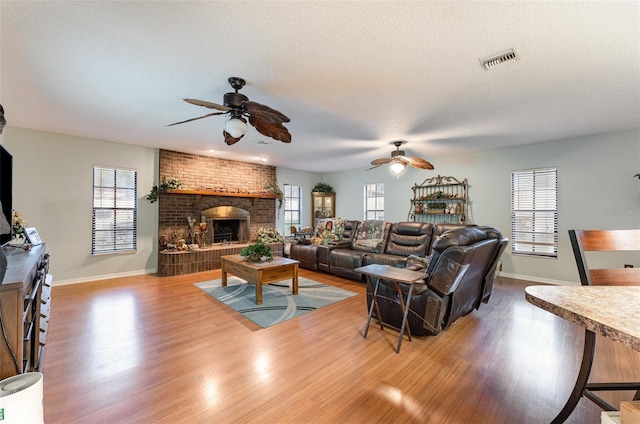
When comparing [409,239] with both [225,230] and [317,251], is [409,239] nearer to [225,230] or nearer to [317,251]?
[317,251]

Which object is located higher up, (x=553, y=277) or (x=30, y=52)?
(x=30, y=52)

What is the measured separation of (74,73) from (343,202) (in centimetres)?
681

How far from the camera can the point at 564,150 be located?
4656 mm

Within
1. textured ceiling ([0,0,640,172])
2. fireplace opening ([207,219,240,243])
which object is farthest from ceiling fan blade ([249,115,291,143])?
fireplace opening ([207,219,240,243])

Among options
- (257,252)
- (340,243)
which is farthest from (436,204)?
(257,252)

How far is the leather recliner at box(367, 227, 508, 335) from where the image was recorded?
2.46 m

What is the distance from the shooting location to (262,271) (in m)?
3.71

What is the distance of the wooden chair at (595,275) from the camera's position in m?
1.32

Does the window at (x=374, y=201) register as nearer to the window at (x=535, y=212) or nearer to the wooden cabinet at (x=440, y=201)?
the wooden cabinet at (x=440, y=201)

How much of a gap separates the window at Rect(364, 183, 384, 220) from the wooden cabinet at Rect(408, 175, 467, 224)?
1.02 meters

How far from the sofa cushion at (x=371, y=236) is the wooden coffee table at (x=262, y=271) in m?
1.76

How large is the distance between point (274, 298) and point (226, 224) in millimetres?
3488

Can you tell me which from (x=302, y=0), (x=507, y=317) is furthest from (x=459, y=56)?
(x=507, y=317)

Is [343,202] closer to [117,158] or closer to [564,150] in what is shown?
[564,150]
